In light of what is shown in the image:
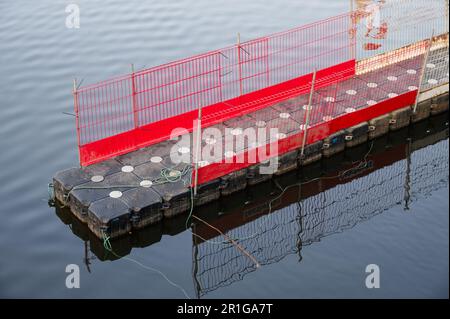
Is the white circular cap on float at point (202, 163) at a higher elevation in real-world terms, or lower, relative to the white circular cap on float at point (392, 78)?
lower

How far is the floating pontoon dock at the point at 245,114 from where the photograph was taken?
741 inches

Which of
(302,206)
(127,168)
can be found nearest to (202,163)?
(127,168)

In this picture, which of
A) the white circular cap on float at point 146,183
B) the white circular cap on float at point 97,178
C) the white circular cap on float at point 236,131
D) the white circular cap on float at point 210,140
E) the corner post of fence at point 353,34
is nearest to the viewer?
the white circular cap on float at point 146,183

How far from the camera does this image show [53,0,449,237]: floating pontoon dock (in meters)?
18.8

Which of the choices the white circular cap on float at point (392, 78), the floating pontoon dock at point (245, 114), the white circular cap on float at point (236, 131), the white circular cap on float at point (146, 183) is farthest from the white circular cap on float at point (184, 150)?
the white circular cap on float at point (392, 78)

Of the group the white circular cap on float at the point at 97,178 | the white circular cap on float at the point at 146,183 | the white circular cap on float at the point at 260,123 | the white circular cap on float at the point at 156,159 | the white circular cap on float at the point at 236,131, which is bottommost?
the white circular cap on float at the point at 146,183

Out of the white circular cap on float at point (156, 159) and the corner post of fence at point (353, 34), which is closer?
the white circular cap on float at point (156, 159)

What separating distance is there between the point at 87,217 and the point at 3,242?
1.78 meters

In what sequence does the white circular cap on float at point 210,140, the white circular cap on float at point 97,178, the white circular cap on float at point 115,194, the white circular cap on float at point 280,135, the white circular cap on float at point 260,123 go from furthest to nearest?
the white circular cap on float at point 260,123 < the white circular cap on float at point 280,135 < the white circular cap on float at point 210,140 < the white circular cap on float at point 97,178 < the white circular cap on float at point 115,194

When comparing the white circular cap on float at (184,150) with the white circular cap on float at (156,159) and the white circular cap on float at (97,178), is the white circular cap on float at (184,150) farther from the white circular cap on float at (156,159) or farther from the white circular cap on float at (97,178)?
the white circular cap on float at (97,178)

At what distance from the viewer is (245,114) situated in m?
21.4

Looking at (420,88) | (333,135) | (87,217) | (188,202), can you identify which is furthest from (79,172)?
(420,88)
